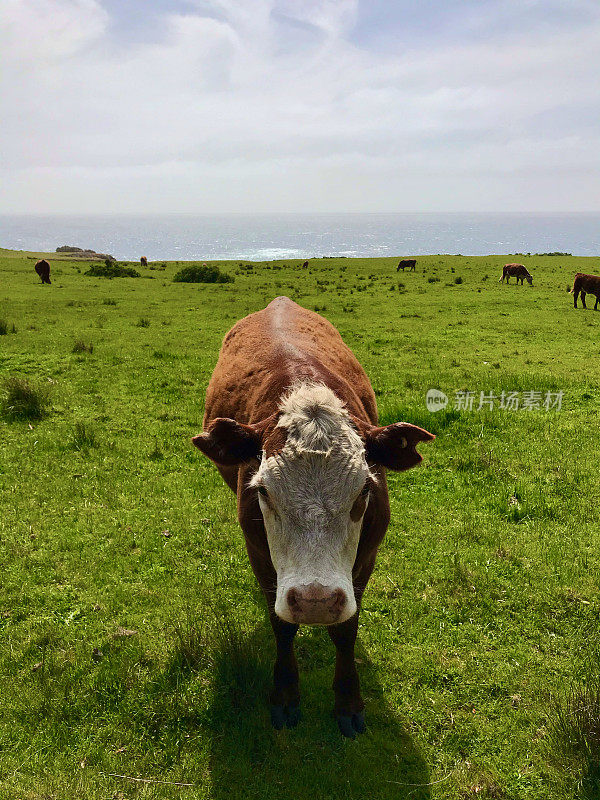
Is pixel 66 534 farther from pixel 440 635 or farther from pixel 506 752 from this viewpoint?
pixel 506 752

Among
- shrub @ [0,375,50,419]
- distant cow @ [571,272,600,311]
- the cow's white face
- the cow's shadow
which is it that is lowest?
the cow's shadow

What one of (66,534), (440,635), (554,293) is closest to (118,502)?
(66,534)

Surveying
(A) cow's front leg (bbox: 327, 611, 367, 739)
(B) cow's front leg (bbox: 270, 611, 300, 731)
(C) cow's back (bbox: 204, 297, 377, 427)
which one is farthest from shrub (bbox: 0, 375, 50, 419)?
(A) cow's front leg (bbox: 327, 611, 367, 739)

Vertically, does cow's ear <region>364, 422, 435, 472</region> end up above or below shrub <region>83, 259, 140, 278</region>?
below

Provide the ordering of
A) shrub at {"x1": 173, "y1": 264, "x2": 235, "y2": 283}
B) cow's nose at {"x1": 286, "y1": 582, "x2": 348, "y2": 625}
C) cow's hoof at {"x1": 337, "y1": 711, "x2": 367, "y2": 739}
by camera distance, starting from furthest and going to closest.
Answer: shrub at {"x1": 173, "y1": 264, "x2": 235, "y2": 283}
cow's hoof at {"x1": 337, "y1": 711, "x2": 367, "y2": 739}
cow's nose at {"x1": 286, "y1": 582, "x2": 348, "y2": 625}

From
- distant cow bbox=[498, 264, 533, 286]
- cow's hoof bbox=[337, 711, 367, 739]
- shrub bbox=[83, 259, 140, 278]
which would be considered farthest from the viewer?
shrub bbox=[83, 259, 140, 278]

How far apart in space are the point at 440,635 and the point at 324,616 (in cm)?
258

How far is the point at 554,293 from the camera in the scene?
27.0m

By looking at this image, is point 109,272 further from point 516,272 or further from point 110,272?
point 516,272

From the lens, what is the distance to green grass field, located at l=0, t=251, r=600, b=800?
3496mm

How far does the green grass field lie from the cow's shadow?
13mm

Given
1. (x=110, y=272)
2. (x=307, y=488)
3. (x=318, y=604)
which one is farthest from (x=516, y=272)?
(x=318, y=604)

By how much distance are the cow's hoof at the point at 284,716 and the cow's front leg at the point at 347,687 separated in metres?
0.32

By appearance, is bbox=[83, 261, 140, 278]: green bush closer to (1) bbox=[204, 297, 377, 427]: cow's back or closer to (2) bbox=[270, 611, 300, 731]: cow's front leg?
(1) bbox=[204, 297, 377, 427]: cow's back
